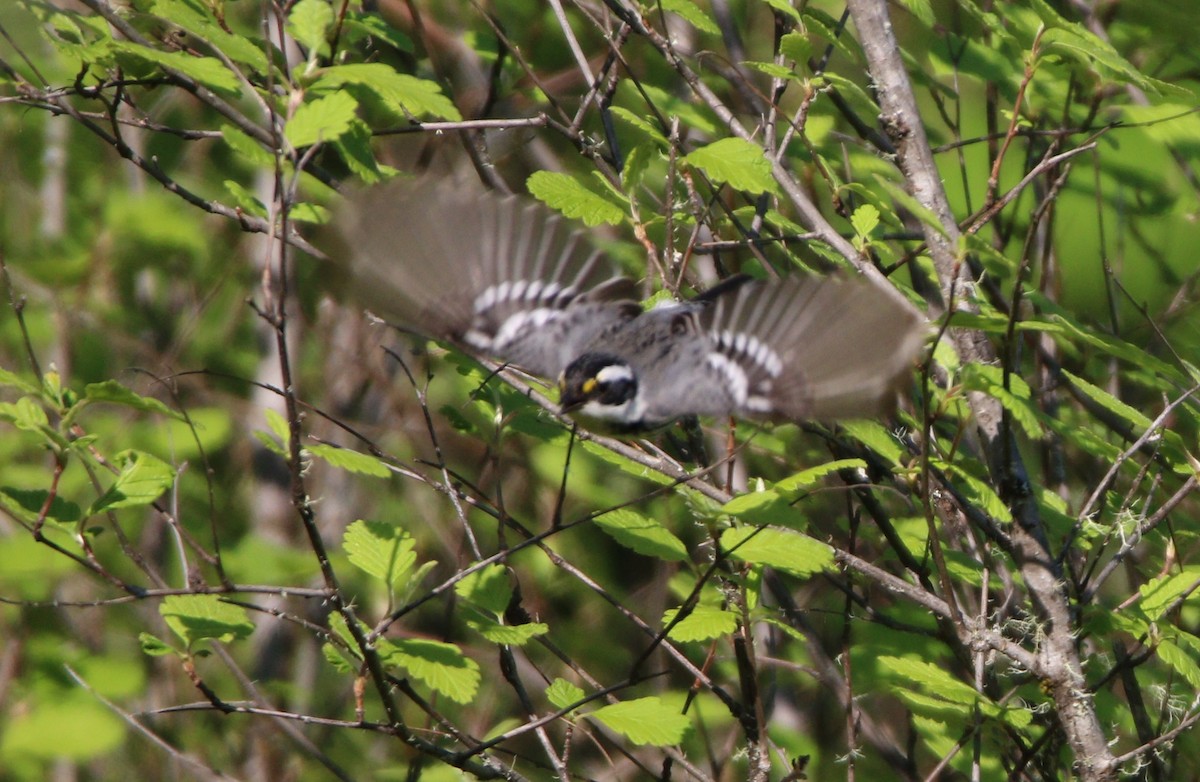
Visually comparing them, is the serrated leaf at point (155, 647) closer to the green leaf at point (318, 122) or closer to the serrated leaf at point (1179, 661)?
the green leaf at point (318, 122)

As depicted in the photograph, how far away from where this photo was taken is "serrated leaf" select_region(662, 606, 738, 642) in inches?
83.7

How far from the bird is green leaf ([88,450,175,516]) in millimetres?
488

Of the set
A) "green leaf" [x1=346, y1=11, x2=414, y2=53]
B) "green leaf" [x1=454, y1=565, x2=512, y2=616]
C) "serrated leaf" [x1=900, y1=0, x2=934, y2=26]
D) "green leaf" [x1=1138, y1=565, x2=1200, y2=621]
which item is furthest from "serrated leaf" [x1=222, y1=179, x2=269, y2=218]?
"green leaf" [x1=1138, y1=565, x2=1200, y2=621]

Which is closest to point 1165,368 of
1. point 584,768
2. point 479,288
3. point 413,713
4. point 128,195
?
point 479,288

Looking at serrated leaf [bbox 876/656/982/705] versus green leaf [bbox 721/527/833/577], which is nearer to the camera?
green leaf [bbox 721/527/833/577]

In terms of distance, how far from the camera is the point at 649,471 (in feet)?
7.18

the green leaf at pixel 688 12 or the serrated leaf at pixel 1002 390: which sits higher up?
the green leaf at pixel 688 12

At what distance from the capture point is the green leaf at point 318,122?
5.63 ft

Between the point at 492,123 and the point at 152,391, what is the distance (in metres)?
3.60

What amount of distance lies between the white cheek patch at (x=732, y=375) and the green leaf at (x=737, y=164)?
0.33 meters

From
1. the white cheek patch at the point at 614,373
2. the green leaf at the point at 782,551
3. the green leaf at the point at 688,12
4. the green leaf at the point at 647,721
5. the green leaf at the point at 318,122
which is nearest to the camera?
the green leaf at the point at 318,122

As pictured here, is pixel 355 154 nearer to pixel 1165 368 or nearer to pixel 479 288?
pixel 479 288

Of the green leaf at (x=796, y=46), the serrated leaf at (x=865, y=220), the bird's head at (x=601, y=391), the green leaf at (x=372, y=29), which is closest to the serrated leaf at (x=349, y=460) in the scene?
the bird's head at (x=601, y=391)

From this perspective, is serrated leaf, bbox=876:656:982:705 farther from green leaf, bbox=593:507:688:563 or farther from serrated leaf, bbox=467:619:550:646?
serrated leaf, bbox=467:619:550:646
